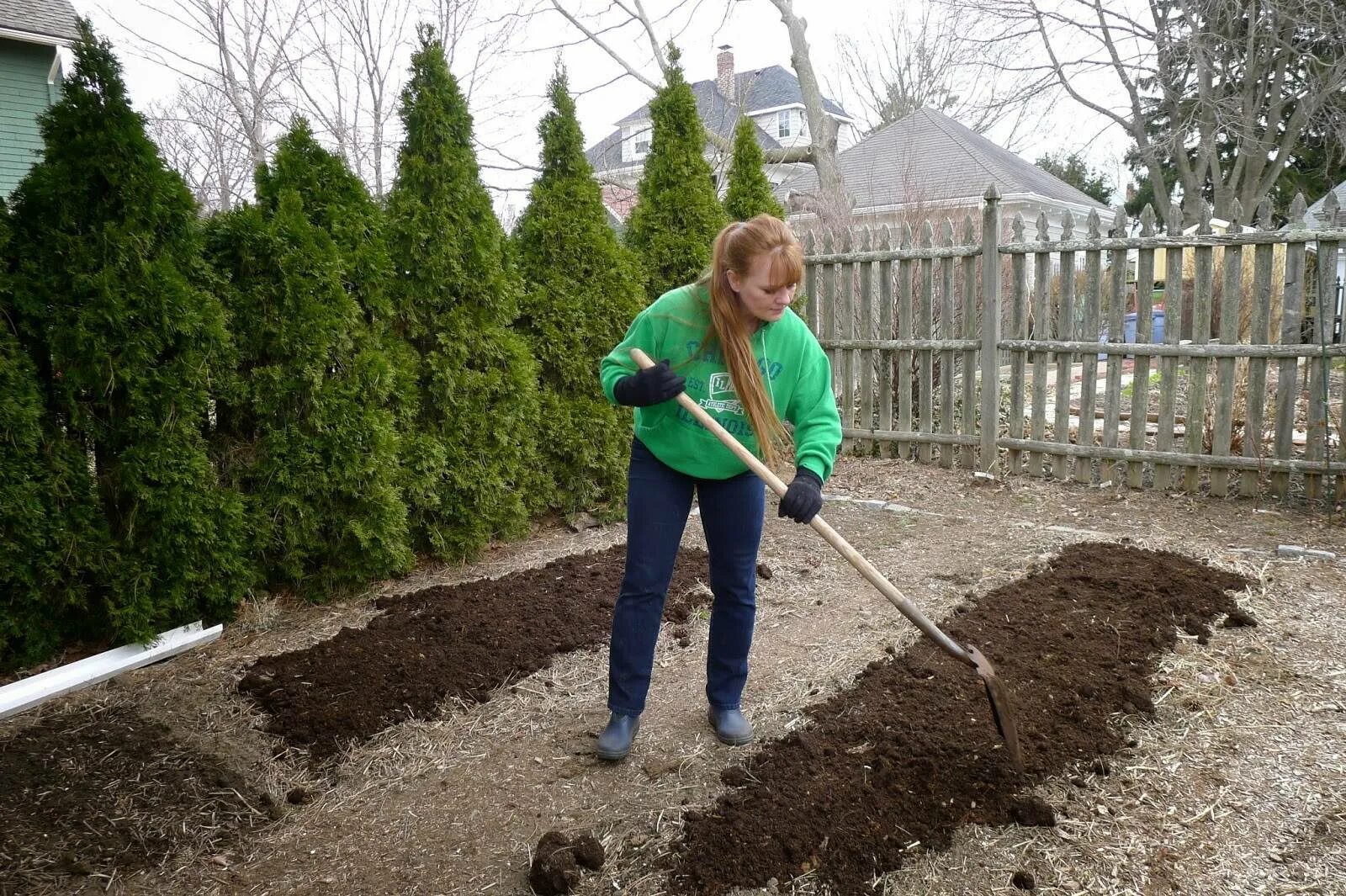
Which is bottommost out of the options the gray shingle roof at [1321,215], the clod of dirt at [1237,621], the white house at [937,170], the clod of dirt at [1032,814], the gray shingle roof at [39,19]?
the clod of dirt at [1237,621]

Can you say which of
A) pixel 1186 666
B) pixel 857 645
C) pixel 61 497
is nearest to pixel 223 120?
pixel 61 497

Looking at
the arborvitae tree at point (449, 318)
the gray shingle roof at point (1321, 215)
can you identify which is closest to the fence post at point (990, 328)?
the gray shingle roof at point (1321, 215)

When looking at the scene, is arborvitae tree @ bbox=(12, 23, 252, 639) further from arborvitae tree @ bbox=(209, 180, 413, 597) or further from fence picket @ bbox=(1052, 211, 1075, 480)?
fence picket @ bbox=(1052, 211, 1075, 480)

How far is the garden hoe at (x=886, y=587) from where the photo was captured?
2.77 meters

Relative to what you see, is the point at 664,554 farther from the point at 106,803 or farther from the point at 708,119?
the point at 708,119

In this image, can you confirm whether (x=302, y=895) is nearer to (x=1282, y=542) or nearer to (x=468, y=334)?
(x=468, y=334)

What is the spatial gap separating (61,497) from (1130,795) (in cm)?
427

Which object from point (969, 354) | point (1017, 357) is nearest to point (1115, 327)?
point (1017, 357)

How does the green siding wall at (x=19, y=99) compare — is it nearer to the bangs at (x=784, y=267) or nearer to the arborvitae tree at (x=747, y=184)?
the arborvitae tree at (x=747, y=184)

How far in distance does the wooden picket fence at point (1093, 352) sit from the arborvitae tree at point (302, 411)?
473 cm

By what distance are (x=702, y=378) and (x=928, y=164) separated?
22134 millimetres

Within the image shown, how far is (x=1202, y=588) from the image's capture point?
14.2ft

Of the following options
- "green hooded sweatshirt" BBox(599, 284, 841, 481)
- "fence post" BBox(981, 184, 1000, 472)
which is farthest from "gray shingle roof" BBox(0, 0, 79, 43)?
"green hooded sweatshirt" BBox(599, 284, 841, 481)

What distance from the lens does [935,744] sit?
295 centimetres
